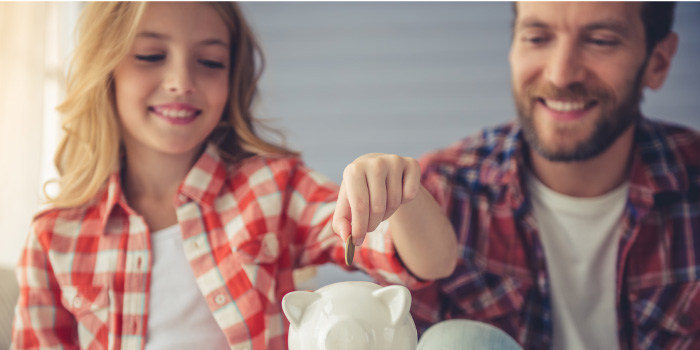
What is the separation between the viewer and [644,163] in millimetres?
1389

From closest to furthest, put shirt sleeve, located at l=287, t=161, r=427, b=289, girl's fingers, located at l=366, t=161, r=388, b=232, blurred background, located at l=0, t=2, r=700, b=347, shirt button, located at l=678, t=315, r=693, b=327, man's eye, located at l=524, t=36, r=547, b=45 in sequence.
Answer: girl's fingers, located at l=366, t=161, r=388, b=232, shirt sleeve, located at l=287, t=161, r=427, b=289, shirt button, located at l=678, t=315, r=693, b=327, man's eye, located at l=524, t=36, r=547, b=45, blurred background, located at l=0, t=2, r=700, b=347

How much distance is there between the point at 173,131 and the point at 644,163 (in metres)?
1.04

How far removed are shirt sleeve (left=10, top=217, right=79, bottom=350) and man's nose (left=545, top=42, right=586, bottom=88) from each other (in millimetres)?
1062

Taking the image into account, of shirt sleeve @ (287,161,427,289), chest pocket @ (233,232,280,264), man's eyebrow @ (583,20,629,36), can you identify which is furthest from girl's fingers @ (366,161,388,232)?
man's eyebrow @ (583,20,629,36)

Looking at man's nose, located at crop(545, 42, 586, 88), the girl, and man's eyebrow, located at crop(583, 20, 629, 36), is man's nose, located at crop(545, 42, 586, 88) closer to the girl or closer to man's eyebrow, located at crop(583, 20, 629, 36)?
man's eyebrow, located at crop(583, 20, 629, 36)

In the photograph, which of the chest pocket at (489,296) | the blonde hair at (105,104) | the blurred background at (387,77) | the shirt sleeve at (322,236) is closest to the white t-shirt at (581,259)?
the chest pocket at (489,296)

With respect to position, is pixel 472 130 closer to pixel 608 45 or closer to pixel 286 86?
pixel 286 86

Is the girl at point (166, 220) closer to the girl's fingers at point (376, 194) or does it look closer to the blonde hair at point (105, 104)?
the blonde hair at point (105, 104)

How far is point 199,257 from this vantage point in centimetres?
108

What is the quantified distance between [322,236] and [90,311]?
0.43 m

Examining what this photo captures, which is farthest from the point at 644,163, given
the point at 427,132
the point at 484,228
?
the point at 427,132

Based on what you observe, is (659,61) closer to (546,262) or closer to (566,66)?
(566,66)

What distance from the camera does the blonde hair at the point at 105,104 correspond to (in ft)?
3.62

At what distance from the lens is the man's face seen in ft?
4.22
